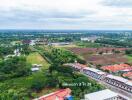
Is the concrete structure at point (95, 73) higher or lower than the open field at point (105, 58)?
higher

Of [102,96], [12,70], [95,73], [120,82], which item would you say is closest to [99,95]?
[102,96]

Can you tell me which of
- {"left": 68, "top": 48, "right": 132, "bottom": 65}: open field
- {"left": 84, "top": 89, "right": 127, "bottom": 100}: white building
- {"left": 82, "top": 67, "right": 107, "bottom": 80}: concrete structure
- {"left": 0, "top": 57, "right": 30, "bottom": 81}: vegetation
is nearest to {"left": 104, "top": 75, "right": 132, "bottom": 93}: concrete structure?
{"left": 82, "top": 67, "right": 107, "bottom": 80}: concrete structure

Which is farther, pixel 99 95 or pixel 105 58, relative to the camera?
pixel 105 58

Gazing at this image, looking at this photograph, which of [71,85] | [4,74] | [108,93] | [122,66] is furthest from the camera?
[122,66]

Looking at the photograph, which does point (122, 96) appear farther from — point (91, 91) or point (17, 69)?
point (17, 69)

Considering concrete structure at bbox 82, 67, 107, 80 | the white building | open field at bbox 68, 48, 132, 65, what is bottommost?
open field at bbox 68, 48, 132, 65

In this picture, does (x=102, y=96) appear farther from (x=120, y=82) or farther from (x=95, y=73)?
(x=95, y=73)

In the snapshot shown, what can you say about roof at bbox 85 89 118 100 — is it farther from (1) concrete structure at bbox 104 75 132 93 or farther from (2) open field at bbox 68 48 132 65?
(2) open field at bbox 68 48 132 65

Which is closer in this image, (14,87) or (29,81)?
(14,87)

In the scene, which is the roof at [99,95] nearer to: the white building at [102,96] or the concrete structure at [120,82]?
the white building at [102,96]

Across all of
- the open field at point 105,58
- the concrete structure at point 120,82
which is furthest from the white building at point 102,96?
the open field at point 105,58

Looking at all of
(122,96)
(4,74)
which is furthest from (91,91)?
(4,74)
